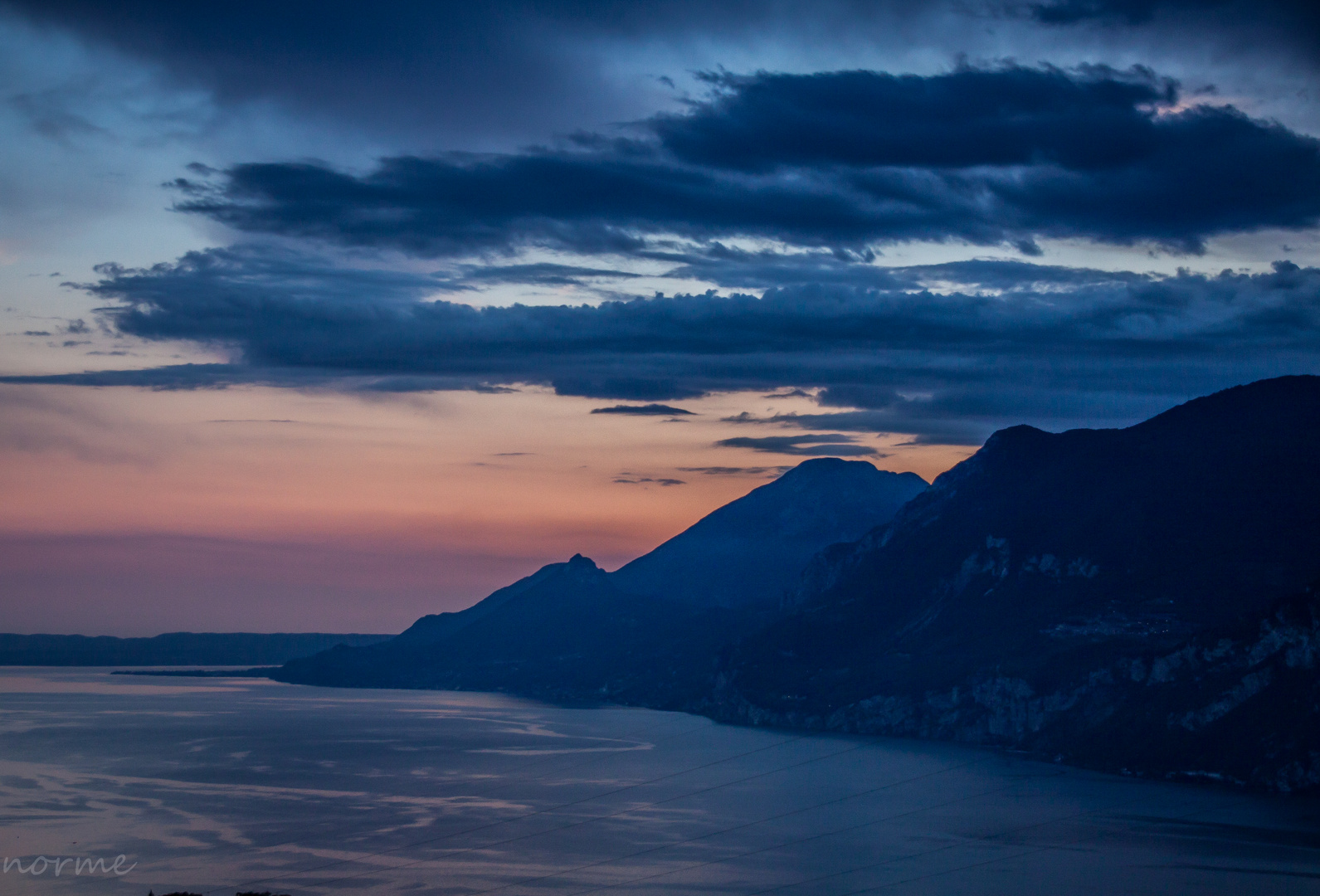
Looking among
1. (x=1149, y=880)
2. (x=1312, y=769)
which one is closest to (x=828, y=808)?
(x=1149, y=880)

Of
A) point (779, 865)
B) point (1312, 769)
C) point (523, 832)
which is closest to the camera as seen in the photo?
point (779, 865)

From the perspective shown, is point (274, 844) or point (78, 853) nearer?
point (78, 853)

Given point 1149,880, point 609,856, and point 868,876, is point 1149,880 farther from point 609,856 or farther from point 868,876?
point 609,856

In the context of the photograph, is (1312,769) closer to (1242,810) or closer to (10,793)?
(1242,810)

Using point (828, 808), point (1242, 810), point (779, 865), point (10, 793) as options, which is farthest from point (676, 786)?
point (10, 793)

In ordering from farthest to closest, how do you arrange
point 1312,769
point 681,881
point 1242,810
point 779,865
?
point 1312,769 → point 1242,810 → point 779,865 → point 681,881

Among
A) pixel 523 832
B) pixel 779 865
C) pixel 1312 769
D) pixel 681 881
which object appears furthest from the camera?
pixel 1312 769

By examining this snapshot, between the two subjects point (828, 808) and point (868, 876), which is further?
point (828, 808)

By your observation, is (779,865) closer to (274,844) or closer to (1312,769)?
(274,844)

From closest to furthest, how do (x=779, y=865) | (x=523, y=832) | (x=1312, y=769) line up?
(x=779, y=865)
(x=523, y=832)
(x=1312, y=769)
